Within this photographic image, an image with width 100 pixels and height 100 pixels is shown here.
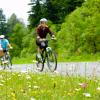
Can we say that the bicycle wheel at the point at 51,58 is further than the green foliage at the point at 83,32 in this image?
No

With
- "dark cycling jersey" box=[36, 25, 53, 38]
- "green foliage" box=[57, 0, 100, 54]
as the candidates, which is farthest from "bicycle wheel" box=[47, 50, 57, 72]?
"green foliage" box=[57, 0, 100, 54]

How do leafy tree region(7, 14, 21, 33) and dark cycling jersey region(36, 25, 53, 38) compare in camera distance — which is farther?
leafy tree region(7, 14, 21, 33)

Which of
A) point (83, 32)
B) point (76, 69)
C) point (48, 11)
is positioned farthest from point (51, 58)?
point (48, 11)

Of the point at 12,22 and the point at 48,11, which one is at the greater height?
the point at 48,11

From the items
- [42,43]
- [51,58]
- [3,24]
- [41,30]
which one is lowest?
[3,24]

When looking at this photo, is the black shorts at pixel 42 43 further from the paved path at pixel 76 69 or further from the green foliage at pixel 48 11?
the green foliage at pixel 48 11

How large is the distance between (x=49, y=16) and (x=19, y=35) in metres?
23.8

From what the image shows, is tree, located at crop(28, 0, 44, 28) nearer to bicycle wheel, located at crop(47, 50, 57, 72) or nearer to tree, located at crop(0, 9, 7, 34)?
tree, located at crop(0, 9, 7, 34)

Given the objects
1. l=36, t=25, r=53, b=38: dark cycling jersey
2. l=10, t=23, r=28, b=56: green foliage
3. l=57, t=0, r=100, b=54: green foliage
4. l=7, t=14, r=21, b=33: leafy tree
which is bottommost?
l=10, t=23, r=28, b=56: green foliage

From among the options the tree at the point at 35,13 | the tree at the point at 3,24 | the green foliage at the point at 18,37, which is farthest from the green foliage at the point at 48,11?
the tree at the point at 3,24

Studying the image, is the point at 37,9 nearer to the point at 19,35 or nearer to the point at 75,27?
the point at 19,35

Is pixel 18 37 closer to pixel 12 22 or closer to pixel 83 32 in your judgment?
pixel 12 22

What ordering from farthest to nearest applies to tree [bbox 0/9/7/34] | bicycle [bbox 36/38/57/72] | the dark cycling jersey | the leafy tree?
the leafy tree, tree [bbox 0/9/7/34], bicycle [bbox 36/38/57/72], the dark cycling jersey

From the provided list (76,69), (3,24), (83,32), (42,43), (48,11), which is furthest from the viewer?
(3,24)
